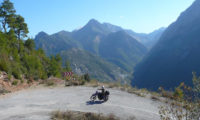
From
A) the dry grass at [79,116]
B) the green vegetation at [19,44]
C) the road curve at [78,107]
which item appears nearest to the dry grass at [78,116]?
the dry grass at [79,116]

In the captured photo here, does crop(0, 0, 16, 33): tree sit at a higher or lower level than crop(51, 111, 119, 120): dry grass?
higher

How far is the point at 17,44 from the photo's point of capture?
38.8 meters

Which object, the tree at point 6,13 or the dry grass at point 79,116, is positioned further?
the tree at point 6,13

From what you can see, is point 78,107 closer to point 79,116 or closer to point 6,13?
point 79,116

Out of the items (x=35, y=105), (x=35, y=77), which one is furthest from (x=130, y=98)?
(x=35, y=77)

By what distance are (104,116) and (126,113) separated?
174 centimetres

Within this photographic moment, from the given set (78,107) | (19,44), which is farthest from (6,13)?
(78,107)

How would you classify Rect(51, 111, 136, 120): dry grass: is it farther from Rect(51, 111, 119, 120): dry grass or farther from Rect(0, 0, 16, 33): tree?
Rect(0, 0, 16, 33): tree

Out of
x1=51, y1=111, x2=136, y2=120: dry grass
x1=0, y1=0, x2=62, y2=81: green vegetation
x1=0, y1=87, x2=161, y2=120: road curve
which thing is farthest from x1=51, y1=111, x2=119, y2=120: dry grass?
x1=0, y1=0, x2=62, y2=81: green vegetation

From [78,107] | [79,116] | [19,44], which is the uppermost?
[19,44]

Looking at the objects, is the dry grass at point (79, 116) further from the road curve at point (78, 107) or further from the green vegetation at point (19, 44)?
the green vegetation at point (19, 44)

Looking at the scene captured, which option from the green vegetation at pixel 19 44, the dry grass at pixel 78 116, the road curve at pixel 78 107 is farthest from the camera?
the green vegetation at pixel 19 44

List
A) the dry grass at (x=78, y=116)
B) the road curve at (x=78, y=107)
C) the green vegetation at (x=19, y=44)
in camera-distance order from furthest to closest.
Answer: the green vegetation at (x=19, y=44), the road curve at (x=78, y=107), the dry grass at (x=78, y=116)

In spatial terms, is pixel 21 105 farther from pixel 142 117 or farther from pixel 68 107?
pixel 142 117
